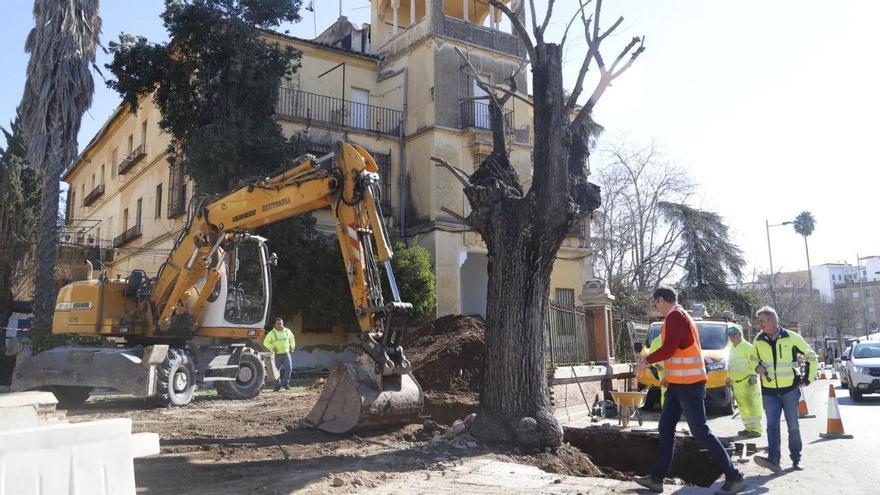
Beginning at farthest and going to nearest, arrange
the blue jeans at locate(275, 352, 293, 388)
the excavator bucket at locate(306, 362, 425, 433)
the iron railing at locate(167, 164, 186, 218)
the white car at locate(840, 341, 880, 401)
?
the iron railing at locate(167, 164, 186, 218)
the white car at locate(840, 341, 880, 401)
the blue jeans at locate(275, 352, 293, 388)
the excavator bucket at locate(306, 362, 425, 433)

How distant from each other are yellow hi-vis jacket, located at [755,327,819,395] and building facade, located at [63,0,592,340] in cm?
1559

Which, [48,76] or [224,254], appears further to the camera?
[48,76]

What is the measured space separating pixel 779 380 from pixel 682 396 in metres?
2.00

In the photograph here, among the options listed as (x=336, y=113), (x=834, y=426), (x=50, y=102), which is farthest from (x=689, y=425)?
(x=336, y=113)

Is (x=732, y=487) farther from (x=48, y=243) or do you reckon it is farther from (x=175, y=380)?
(x=48, y=243)

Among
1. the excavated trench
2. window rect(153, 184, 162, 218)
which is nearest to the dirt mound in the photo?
the excavated trench

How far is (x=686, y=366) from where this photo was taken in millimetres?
5887

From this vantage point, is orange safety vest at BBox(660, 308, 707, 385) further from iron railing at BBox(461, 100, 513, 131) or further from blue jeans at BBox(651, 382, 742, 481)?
iron railing at BBox(461, 100, 513, 131)

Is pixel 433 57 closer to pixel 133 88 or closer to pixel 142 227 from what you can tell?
pixel 133 88

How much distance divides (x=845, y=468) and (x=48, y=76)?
19788 mm

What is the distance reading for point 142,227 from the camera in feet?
88.8

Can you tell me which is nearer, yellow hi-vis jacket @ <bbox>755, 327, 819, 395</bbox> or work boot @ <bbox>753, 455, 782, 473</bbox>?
work boot @ <bbox>753, 455, 782, 473</bbox>

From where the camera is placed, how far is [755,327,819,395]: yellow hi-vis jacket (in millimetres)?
7180

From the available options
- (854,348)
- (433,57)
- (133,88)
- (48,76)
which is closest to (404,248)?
(433,57)
